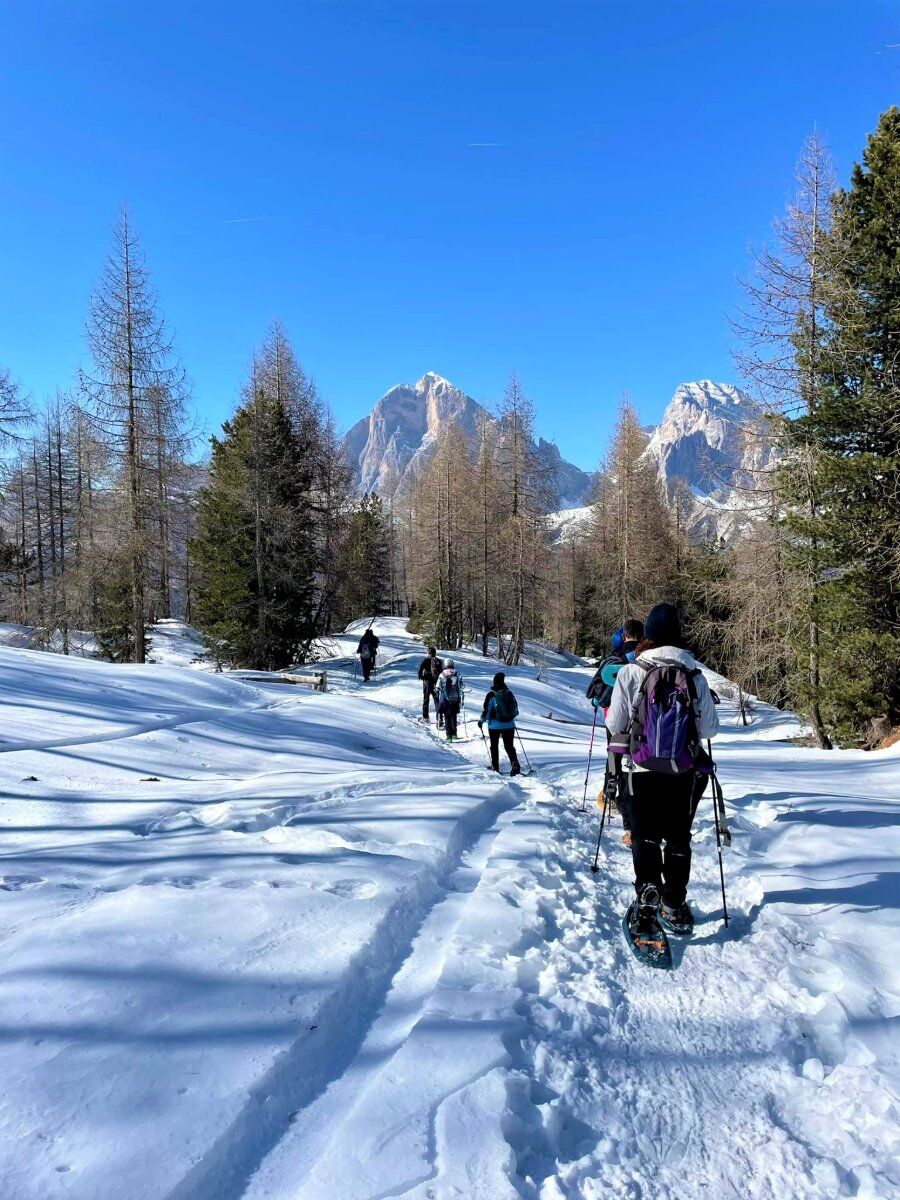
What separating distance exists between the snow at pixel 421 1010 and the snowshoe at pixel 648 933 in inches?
4.8

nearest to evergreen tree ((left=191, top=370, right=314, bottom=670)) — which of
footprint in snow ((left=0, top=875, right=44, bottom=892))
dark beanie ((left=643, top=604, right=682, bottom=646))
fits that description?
footprint in snow ((left=0, top=875, right=44, bottom=892))

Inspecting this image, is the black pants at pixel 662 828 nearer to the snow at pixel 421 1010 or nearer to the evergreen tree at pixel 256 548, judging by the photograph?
the snow at pixel 421 1010

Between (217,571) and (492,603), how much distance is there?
675 inches

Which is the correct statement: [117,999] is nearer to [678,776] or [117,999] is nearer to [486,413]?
[678,776]

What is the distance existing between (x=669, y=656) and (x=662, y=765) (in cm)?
71

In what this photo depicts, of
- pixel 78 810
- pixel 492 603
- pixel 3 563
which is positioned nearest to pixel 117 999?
pixel 78 810

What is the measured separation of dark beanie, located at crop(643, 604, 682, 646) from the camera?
165 inches

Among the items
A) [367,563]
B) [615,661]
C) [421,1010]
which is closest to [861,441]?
[615,661]

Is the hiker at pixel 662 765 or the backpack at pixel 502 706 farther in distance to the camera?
the backpack at pixel 502 706

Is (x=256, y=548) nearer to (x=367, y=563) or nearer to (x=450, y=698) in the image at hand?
(x=450, y=698)

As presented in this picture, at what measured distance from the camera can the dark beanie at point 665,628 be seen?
13.8 feet

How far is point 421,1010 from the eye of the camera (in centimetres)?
296

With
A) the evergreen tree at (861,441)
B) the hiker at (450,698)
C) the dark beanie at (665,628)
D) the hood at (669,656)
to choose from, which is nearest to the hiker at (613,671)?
the dark beanie at (665,628)

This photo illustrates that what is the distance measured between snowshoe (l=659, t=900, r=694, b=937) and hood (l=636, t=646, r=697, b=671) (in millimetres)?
1557
